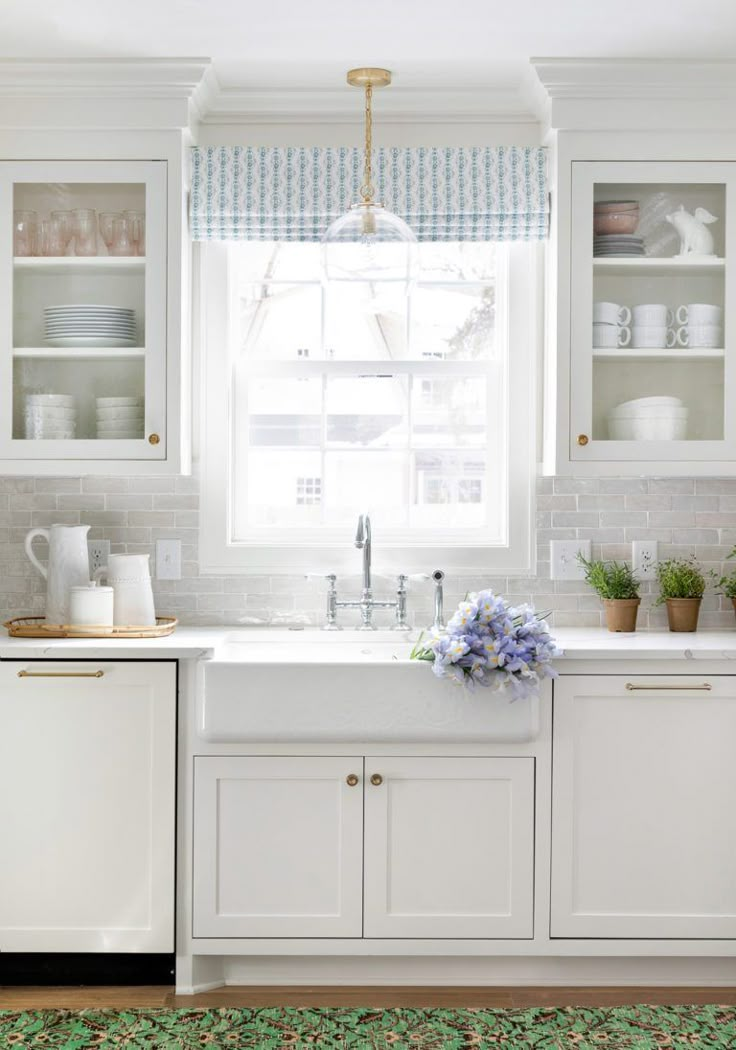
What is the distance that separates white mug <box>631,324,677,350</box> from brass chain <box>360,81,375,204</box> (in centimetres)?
85

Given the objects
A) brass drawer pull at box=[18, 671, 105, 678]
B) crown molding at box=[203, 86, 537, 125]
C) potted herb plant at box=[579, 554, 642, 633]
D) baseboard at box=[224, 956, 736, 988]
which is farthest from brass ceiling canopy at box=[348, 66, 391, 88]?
baseboard at box=[224, 956, 736, 988]

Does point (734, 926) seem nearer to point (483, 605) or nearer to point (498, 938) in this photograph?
point (498, 938)

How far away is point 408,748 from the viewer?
2.66 m

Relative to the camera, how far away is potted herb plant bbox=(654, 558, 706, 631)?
10.0 ft

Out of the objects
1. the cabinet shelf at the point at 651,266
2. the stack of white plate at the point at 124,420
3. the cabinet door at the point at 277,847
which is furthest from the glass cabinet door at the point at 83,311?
the cabinet shelf at the point at 651,266

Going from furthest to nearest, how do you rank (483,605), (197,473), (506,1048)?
(197,473) < (483,605) < (506,1048)

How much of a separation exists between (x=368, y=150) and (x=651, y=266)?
88cm

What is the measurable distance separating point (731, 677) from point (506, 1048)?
1.08 metres

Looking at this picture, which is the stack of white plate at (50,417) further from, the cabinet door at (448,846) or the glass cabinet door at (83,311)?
the cabinet door at (448,846)

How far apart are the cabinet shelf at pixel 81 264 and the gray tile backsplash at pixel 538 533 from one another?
65cm

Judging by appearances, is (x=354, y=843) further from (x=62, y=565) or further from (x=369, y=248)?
(x=369, y=248)

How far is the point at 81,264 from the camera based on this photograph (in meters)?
2.92

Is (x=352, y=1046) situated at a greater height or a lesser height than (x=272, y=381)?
lesser

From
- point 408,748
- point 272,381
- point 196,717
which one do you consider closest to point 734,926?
point 408,748
